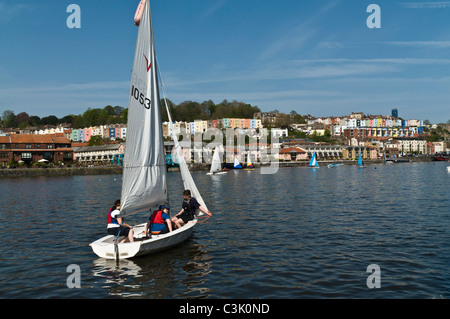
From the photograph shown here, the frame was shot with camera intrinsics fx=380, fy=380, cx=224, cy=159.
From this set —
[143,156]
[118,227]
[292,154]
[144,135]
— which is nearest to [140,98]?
[144,135]

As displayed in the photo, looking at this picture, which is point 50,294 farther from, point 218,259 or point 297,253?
point 297,253

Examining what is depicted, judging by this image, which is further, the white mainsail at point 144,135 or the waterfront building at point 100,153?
the waterfront building at point 100,153

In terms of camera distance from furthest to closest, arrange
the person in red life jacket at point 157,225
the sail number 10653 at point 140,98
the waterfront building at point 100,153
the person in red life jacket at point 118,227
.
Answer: the waterfront building at point 100,153 < the person in red life jacket at point 157,225 < the person in red life jacket at point 118,227 < the sail number 10653 at point 140,98

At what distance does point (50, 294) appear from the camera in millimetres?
12172

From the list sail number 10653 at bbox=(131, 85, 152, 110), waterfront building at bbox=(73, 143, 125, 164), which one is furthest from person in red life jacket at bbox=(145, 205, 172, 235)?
waterfront building at bbox=(73, 143, 125, 164)

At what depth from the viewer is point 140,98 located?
50.2 ft

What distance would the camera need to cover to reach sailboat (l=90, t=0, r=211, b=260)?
14.9 meters

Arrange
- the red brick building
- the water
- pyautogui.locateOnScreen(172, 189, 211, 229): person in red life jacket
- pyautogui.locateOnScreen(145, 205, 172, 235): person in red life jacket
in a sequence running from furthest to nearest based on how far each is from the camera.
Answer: the red brick building
pyautogui.locateOnScreen(172, 189, 211, 229): person in red life jacket
pyautogui.locateOnScreen(145, 205, 172, 235): person in red life jacket
the water

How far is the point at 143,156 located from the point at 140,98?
2.44 meters

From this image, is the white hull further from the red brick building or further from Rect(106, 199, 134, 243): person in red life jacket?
the red brick building

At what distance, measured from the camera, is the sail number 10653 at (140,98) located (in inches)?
579

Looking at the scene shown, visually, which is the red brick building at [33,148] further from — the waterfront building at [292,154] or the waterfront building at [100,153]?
the waterfront building at [292,154]

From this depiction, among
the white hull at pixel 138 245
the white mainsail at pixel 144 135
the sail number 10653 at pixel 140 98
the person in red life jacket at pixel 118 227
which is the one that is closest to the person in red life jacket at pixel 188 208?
the white hull at pixel 138 245
